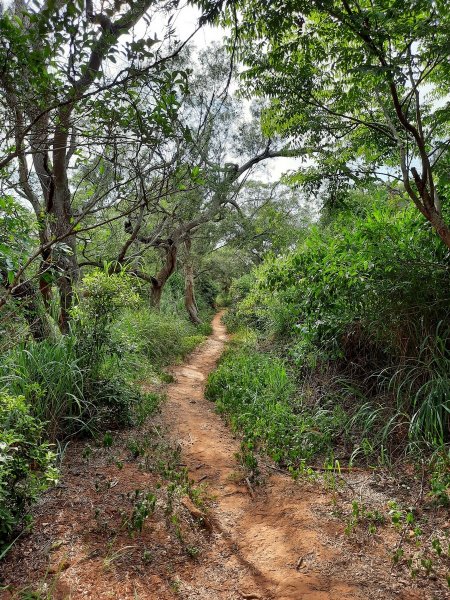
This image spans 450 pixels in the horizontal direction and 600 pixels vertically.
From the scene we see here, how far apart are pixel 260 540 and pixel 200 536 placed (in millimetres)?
441

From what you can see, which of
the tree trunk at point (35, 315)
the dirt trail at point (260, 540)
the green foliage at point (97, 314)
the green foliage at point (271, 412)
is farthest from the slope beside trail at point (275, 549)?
the tree trunk at point (35, 315)

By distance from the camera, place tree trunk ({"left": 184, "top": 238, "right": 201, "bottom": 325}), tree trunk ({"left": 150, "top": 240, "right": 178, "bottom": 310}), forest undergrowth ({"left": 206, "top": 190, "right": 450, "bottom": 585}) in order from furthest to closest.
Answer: tree trunk ({"left": 184, "top": 238, "right": 201, "bottom": 325}) < tree trunk ({"left": 150, "top": 240, "right": 178, "bottom": 310}) < forest undergrowth ({"left": 206, "top": 190, "right": 450, "bottom": 585})

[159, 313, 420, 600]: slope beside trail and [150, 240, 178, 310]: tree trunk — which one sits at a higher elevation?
[150, 240, 178, 310]: tree trunk

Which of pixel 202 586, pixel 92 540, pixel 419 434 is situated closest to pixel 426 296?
pixel 419 434

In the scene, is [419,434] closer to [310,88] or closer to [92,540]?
[92,540]

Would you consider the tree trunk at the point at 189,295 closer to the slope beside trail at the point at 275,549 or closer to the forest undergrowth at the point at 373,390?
the forest undergrowth at the point at 373,390

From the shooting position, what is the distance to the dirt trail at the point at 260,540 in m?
2.22

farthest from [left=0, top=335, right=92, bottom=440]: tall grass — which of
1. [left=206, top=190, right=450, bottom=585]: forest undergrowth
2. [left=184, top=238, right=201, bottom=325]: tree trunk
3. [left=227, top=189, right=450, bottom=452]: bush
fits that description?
[left=184, top=238, right=201, bottom=325]: tree trunk

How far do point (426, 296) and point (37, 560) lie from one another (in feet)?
13.5

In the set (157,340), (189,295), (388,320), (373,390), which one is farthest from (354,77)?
(189,295)

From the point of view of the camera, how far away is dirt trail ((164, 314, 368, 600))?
2.22 meters

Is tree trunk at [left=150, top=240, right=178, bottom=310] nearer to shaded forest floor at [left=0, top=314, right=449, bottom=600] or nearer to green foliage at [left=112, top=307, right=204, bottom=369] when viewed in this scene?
green foliage at [left=112, top=307, right=204, bottom=369]

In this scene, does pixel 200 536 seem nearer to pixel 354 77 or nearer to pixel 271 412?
pixel 271 412

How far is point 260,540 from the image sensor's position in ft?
8.85
